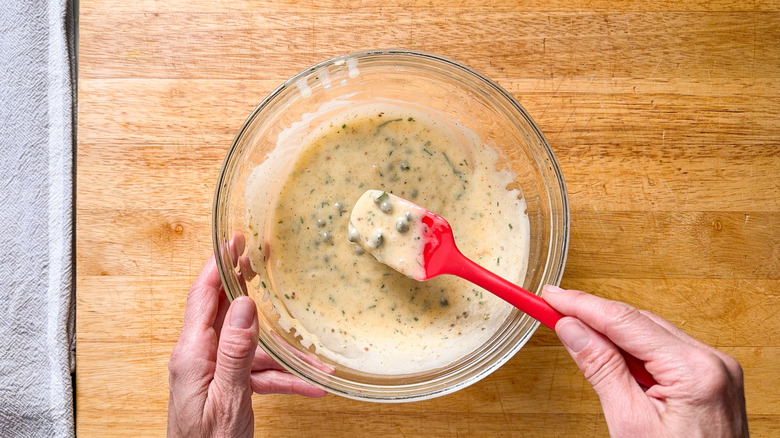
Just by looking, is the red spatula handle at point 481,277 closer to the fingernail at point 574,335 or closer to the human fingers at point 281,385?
the fingernail at point 574,335

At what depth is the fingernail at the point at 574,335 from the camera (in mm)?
1490

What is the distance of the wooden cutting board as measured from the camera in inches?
73.5

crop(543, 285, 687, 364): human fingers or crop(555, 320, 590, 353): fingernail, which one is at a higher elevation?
crop(543, 285, 687, 364): human fingers

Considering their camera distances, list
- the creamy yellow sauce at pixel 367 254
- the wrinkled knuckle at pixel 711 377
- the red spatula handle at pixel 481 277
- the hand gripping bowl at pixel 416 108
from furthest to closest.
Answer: the creamy yellow sauce at pixel 367 254
the hand gripping bowl at pixel 416 108
the red spatula handle at pixel 481 277
the wrinkled knuckle at pixel 711 377

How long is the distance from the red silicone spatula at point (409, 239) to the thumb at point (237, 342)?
1.22 ft

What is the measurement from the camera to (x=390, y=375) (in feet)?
5.83

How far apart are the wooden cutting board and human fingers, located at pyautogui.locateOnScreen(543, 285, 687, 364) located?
37cm

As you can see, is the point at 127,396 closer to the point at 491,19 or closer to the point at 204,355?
the point at 204,355

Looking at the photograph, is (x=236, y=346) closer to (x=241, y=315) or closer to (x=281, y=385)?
(x=241, y=315)

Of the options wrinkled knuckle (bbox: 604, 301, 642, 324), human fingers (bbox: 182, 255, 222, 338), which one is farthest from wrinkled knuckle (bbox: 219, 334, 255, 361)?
wrinkled knuckle (bbox: 604, 301, 642, 324)

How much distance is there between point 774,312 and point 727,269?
197mm

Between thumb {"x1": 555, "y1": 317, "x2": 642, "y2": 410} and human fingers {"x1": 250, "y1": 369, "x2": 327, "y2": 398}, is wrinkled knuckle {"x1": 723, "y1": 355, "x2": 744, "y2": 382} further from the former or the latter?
human fingers {"x1": 250, "y1": 369, "x2": 327, "y2": 398}

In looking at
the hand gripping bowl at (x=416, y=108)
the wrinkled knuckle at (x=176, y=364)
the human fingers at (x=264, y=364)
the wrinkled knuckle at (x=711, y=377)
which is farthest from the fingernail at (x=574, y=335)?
the wrinkled knuckle at (x=176, y=364)

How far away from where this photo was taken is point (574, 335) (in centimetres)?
149
